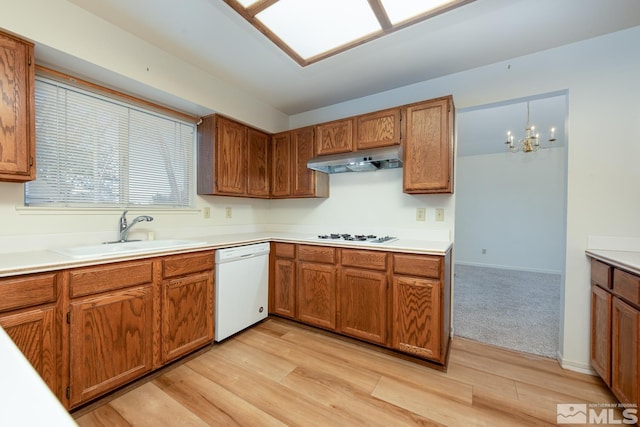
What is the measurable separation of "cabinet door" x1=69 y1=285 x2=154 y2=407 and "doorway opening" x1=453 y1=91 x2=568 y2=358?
2.83 m

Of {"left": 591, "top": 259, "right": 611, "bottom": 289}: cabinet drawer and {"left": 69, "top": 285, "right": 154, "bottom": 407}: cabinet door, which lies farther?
{"left": 591, "top": 259, "right": 611, "bottom": 289}: cabinet drawer

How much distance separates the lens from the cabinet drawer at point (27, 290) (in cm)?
126

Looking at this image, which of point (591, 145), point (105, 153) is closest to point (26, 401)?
point (105, 153)

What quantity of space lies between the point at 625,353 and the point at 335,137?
254 cm

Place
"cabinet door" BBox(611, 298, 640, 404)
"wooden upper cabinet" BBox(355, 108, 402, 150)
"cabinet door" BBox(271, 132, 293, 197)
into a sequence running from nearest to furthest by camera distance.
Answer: "cabinet door" BBox(611, 298, 640, 404) < "wooden upper cabinet" BBox(355, 108, 402, 150) < "cabinet door" BBox(271, 132, 293, 197)

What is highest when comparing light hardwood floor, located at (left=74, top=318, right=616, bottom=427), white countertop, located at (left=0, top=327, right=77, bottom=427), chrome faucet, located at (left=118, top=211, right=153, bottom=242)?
chrome faucet, located at (left=118, top=211, right=153, bottom=242)

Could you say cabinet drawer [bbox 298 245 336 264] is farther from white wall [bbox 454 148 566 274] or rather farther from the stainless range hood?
white wall [bbox 454 148 566 274]

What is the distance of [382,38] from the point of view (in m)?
1.94

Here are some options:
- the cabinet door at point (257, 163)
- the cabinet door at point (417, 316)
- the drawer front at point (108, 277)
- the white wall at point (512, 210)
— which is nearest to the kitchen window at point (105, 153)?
the cabinet door at point (257, 163)

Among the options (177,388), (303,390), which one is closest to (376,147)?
(303,390)

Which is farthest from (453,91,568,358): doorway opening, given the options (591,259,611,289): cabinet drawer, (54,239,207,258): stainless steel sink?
(54,239,207,258): stainless steel sink

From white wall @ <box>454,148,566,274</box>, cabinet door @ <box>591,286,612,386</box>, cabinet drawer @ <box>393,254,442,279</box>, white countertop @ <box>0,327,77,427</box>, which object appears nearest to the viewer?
white countertop @ <box>0,327,77,427</box>

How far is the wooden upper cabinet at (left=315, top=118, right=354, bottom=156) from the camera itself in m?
2.64

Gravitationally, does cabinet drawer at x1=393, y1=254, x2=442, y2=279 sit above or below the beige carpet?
above
